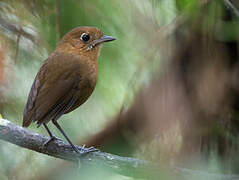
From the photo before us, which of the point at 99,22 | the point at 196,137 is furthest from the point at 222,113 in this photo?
the point at 99,22

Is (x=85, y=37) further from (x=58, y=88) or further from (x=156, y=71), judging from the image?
(x=156, y=71)

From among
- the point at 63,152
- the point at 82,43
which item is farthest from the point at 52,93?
the point at 82,43

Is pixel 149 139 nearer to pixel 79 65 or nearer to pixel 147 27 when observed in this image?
pixel 147 27

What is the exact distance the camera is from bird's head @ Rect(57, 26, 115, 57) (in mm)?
3211

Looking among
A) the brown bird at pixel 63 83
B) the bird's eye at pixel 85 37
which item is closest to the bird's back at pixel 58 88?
the brown bird at pixel 63 83

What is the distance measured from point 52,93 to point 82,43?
26.2 inches

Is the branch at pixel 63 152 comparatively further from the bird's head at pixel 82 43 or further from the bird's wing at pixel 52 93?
the bird's head at pixel 82 43

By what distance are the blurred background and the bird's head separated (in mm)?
829

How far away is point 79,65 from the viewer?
3.13 metres

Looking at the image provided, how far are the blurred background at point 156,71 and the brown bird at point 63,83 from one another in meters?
0.40

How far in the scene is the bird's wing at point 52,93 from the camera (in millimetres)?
2779

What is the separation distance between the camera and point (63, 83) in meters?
2.98

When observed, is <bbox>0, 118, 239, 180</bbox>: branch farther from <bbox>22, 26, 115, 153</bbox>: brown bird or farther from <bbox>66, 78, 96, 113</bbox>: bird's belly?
<bbox>66, 78, 96, 113</bbox>: bird's belly

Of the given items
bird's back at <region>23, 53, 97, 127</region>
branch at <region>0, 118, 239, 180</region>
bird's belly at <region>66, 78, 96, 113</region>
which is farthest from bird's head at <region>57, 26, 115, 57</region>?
branch at <region>0, 118, 239, 180</region>
